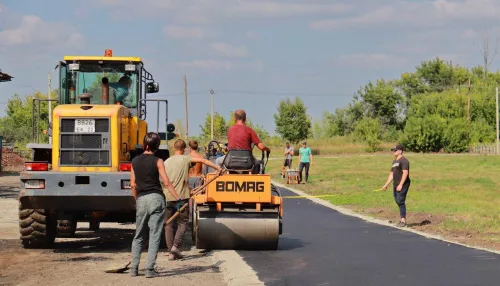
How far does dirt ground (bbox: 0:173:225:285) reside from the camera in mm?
10930

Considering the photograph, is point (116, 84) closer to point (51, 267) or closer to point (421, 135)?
point (51, 267)

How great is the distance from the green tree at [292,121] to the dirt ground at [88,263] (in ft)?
291

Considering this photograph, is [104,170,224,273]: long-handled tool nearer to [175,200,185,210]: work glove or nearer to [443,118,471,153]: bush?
[175,200,185,210]: work glove

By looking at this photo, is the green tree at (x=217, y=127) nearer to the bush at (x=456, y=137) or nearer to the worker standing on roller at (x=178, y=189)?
the bush at (x=456, y=137)

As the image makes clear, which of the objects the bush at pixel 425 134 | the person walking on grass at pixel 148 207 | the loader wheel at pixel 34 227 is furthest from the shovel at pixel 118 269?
the bush at pixel 425 134

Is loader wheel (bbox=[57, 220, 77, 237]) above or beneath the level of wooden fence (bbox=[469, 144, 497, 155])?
beneath

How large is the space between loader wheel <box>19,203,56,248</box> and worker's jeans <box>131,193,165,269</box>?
3.76 meters

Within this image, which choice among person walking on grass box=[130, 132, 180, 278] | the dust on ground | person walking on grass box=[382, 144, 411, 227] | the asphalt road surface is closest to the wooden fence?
the dust on ground

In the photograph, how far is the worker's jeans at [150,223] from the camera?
11.1 m

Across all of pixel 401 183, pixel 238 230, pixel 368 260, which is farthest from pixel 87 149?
pixel 401 183

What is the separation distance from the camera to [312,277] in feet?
35.9

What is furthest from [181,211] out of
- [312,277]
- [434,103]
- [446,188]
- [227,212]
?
[434,103]

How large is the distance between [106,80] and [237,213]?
374 centimetres

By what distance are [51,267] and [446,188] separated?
22.0 m
